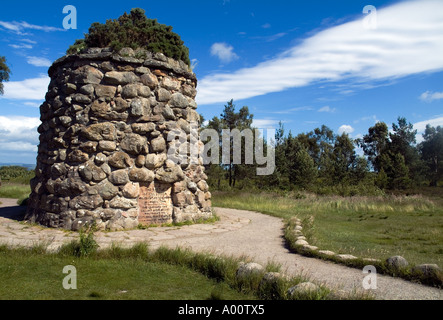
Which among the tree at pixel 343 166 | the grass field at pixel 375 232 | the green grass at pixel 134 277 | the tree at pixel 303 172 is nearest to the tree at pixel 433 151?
the tree at pixel 343 166

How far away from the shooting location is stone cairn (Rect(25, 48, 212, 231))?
8531mm

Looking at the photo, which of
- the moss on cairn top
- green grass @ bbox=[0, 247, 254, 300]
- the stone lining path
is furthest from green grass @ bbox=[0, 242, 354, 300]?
the moss on cairn top

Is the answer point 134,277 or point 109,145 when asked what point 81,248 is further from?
point 109,145

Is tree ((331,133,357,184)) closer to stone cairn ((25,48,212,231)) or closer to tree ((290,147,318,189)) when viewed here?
tree ((290,147,318,189))

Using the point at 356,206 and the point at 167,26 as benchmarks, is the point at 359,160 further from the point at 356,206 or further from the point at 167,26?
the point at 167,26

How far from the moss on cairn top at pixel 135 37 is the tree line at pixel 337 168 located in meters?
18.7

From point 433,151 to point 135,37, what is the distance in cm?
5077

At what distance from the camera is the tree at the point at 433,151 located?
4684cm

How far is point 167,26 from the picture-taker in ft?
34.0

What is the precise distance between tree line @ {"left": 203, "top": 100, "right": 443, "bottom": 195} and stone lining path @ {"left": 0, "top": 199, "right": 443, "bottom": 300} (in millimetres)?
18320

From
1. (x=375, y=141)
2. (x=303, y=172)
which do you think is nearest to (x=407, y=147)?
(x=375, y=141)
